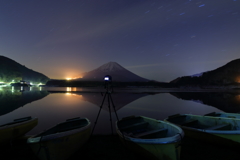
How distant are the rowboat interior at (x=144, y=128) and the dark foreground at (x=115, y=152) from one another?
2.87 ft

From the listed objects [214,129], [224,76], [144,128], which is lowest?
[144,128]

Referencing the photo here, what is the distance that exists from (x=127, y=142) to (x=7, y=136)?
5.60 metres

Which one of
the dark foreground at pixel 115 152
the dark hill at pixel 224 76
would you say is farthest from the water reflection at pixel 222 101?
the dark hill at pixel 224 76

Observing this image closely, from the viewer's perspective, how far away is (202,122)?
8461 mm

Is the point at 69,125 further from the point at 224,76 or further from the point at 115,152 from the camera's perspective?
the point at 224,76

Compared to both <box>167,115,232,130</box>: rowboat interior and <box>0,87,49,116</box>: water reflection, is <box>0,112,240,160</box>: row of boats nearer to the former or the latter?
<box>167,115,232,130</box>: rowboat interior

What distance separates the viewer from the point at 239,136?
227 inches

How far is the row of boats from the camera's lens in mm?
4680

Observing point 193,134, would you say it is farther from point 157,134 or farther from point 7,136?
point 7,136

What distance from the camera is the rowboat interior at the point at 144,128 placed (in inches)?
244

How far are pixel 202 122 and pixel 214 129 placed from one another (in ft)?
5.17

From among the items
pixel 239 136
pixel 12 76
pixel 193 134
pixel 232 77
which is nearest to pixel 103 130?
pixel 193 134

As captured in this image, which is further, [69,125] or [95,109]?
[95,109]

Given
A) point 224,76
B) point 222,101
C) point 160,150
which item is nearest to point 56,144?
point 160,150
